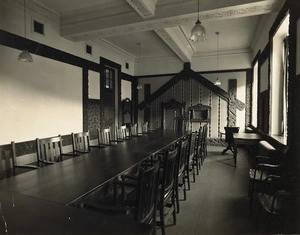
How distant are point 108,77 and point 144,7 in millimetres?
3662

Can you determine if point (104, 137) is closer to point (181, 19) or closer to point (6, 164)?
point (6, 164)

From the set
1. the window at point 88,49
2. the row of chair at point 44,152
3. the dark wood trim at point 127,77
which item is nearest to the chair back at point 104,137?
the row of chair at point 44,152

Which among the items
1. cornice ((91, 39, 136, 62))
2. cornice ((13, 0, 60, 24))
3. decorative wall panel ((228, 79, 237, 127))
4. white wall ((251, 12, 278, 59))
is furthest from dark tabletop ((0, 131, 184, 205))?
decorative wall panel ((228, 79, 237, 127))

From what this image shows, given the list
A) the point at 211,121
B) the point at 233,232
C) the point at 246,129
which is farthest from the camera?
the point at 211,121

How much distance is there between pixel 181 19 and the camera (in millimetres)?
3887

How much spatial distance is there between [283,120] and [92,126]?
4734 mm

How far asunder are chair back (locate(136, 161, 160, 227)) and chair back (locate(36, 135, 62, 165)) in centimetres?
158

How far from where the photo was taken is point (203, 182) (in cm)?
374

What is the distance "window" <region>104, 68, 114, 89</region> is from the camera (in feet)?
22.0

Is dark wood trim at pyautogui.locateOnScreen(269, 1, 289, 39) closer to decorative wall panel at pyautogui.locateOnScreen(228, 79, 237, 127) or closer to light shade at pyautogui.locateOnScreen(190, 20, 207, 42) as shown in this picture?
light shade at pyautogui.locateOnScreen(190, 20, 207, 42)

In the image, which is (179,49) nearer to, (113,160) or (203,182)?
(203,182)

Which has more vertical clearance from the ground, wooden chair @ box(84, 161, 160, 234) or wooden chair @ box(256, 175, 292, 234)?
wooden chair @ box(84, 161, 160, 234)

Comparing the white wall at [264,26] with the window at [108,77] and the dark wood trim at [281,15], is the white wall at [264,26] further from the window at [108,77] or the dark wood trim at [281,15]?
the window at [108,77]

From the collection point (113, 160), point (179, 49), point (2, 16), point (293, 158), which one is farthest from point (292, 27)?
point (2, 16)
